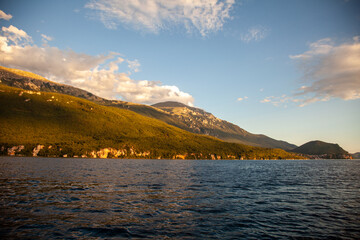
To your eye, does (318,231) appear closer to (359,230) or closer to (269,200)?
(359,230)

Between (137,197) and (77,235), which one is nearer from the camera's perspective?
(77,235)

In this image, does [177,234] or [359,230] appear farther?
[359,230]

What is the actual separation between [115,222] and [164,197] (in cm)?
1327

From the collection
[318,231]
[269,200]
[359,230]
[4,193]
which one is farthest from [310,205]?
[4,193]

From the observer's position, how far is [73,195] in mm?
31250

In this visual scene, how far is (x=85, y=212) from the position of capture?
22.6m

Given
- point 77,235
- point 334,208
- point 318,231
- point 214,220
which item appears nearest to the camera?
point 77,235

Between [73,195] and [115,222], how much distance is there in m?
15.7

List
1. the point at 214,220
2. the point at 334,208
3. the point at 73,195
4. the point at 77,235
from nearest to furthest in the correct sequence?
the point at 77,235 → the point at 214,220 → the point at 334,208 → the point at 73,195

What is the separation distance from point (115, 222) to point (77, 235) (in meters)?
4.06

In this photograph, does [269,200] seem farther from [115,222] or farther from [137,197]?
[115,222]

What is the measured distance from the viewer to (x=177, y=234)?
55.4 feet

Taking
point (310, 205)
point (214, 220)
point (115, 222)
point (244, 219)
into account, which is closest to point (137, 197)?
point (115, 222)

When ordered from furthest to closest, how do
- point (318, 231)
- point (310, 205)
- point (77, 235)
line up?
point (310, 205)
point (318, 231)
point (77, 235)
